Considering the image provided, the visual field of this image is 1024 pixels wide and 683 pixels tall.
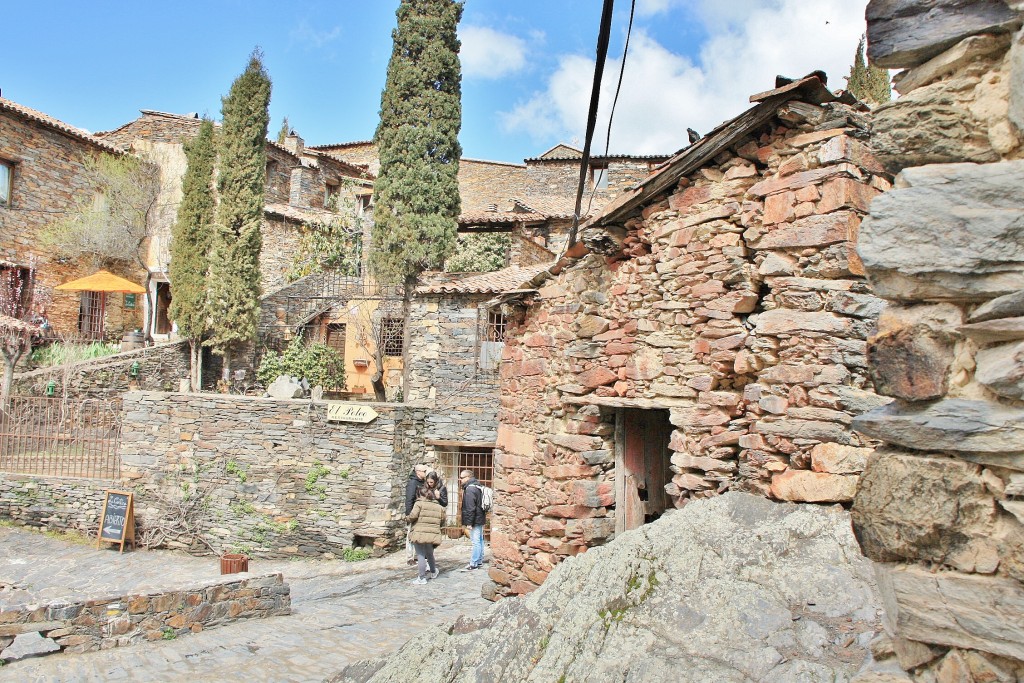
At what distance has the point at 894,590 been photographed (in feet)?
6.41

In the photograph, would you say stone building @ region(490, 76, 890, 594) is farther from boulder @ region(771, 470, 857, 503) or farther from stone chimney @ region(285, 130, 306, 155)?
stone chimney @ region(285, 130, 306, 155)

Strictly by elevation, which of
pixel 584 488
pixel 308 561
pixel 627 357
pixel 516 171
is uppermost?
pixel 516 171

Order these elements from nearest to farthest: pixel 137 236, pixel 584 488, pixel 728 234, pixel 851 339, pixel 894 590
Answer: pixel 894 590
pixel 851 339
pixel 728 234
pixel 584 488
pixel 137 236

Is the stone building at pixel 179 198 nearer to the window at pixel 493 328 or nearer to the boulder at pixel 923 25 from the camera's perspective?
the window at pixel 493 328

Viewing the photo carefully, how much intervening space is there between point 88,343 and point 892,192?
79.7 feet

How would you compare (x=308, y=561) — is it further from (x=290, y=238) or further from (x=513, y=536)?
(x=290, y=238)

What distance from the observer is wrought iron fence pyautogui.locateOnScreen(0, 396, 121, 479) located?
1485 cm

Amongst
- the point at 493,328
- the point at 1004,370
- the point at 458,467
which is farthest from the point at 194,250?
the point at 1004,370

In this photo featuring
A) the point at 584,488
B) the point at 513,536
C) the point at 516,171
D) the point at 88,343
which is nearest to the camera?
the point at 584,488

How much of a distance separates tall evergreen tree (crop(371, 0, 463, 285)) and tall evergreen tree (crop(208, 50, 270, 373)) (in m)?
4.06

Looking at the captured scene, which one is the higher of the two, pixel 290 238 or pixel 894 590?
pixel 290 238

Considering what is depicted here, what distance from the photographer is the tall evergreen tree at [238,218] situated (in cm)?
2002

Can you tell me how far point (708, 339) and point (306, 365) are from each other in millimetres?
17912

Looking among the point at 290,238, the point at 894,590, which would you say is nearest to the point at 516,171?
the point at 290,238
